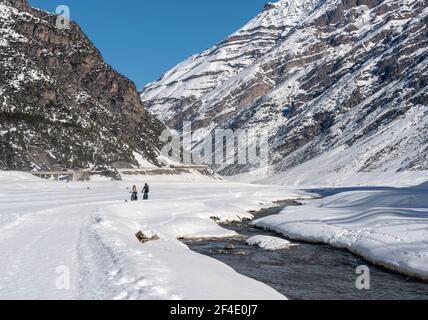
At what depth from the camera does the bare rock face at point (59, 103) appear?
12438 centimetres

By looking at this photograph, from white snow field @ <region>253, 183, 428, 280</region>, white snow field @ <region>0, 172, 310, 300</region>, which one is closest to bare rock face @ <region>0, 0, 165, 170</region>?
white snow field @ <region>253, 183, 428, 280</region>

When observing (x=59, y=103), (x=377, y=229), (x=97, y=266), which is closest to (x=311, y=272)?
(x=377, y=229)

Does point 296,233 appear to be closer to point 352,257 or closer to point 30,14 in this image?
point 352,257

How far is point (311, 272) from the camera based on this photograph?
24250mm

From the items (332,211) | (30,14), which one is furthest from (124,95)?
(332,211)

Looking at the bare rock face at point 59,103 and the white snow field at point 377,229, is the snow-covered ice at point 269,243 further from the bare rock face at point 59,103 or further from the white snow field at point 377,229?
the bare rock face at point 59,103

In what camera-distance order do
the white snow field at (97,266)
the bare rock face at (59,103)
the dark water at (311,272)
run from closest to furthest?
the white snow field at (97,266)
the dark water at (311,272)
the bare rock face at (59,103)

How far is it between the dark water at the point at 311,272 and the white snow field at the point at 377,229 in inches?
31.7

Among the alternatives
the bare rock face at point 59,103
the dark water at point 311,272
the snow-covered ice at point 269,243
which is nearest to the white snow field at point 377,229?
the dark water at point 311,272

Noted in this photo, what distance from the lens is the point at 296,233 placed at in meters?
36.6

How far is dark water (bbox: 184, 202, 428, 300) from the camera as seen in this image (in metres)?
19.8

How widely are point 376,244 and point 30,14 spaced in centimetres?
16062

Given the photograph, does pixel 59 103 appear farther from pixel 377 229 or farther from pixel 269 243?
pixel 377 229

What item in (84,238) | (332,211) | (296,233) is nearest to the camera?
(84,238)
